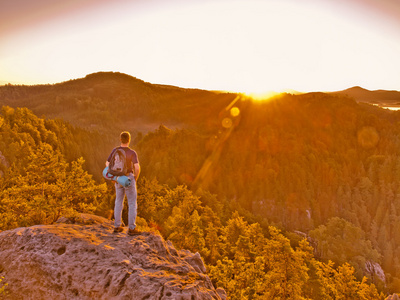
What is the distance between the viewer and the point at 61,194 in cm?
1438

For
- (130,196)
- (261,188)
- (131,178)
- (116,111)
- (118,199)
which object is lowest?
(261,188)

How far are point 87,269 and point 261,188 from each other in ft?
299

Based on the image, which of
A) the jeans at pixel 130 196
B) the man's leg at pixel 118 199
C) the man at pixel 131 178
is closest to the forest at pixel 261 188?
the man's leg at pixel 118 199

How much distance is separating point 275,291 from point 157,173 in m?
59.8

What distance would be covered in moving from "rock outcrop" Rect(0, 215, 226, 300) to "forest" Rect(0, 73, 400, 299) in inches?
133

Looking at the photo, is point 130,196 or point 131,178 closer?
point 131,178

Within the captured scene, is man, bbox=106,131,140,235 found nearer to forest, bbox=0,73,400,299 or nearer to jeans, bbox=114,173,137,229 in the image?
jeans, bbox=114,173,137,229

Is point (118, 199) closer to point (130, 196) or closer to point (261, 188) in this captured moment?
point (130, 196)

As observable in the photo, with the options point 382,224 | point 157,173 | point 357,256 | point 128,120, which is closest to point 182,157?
point 157,173

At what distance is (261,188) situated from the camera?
94562 millimetres

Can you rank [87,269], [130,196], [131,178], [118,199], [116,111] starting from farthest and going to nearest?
[116,111]
[118,199]
[130,196]
[131,178]
[87,269]

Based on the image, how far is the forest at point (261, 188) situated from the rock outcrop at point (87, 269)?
3381mm

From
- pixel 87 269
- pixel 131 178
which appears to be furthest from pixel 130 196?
pixel 87 269

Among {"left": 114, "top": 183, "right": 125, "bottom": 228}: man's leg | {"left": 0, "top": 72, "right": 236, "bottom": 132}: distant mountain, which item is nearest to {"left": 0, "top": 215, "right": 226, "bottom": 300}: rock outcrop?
{"left": 114, "top": 183, "right": 125, "bottom": 228}: man's leg
